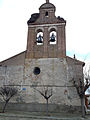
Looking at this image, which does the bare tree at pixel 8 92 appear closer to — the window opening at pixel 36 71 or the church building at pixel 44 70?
the church building at pixel 44 70

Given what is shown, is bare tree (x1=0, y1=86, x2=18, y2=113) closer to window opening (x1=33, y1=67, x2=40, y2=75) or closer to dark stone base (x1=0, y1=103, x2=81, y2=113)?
dark stone base (x1=0, y1=103, x2=81, y2=113)

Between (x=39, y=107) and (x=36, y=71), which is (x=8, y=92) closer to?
(x=39, y=107)

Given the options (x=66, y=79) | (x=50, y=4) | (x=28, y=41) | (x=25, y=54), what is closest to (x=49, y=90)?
(x=66, y=79)

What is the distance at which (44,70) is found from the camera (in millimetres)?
15367

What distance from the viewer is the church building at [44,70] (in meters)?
14.2

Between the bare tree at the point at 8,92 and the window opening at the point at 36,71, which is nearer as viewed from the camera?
the bare tree at the point at 8,92

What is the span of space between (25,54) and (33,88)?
3.96 m

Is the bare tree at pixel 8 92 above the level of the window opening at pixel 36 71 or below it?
below

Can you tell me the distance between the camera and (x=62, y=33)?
16469 millimetres

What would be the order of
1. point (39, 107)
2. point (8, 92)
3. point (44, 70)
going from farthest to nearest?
point (44, 70) → point (39, 107) → point (8, 92)

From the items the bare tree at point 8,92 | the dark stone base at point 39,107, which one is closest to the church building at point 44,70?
the dark stone base at point 39,107

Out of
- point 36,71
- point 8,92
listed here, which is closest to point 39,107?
point 8,92

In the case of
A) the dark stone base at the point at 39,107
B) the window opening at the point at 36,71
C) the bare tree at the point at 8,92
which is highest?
the window opening at the point at 36,71

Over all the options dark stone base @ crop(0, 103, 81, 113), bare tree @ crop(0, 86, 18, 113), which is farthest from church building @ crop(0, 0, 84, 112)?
bare tree @ crop(0, 86, 18, 113)
